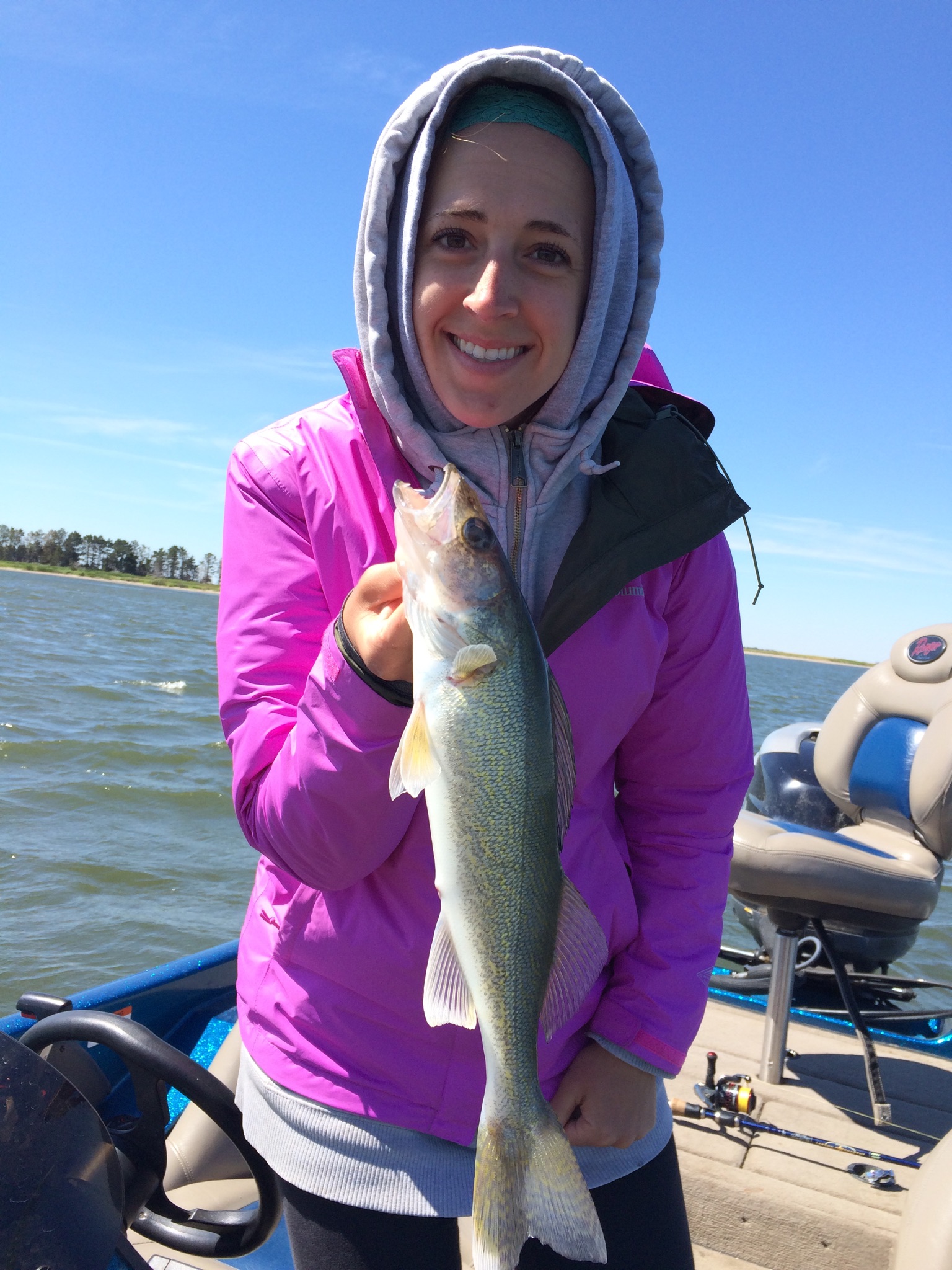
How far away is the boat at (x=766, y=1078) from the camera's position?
1.81 metres

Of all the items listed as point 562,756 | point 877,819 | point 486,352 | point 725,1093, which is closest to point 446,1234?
point 562,756

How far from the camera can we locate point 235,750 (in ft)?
5.54

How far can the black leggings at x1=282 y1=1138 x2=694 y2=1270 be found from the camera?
1729mm

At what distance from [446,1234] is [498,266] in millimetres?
1803

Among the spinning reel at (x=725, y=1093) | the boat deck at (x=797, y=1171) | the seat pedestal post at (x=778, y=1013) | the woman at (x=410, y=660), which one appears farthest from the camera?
the seat pedestal post at (x=778, y=1013)

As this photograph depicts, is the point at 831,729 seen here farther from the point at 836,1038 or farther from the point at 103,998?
the point at 103,998

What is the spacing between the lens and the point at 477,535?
1649mm

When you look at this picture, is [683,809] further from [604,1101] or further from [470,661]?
[470,661]

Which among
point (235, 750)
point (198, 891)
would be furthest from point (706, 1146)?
point (198, 891)

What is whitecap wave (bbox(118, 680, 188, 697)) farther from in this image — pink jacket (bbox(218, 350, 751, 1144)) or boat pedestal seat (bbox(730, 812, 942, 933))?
pink jacket (bbox(218, 350, 751, 1144))

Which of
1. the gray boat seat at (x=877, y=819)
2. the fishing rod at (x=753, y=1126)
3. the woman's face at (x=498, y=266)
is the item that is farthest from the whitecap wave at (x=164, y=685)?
the woman's face at (x=498, y=266)

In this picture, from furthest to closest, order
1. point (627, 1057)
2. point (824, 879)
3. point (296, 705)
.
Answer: point (824, 879)
point (627, 1057)
point (296, 705)

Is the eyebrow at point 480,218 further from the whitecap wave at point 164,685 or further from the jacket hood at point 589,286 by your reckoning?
the whitecap wave at point 164,685

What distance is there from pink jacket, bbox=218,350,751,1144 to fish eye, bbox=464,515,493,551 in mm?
245
